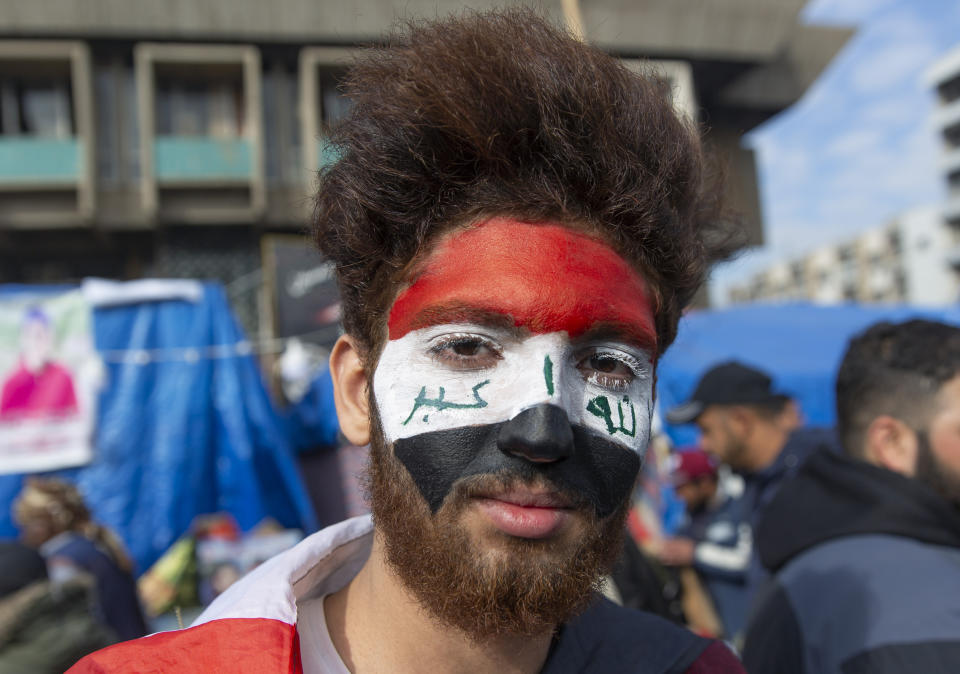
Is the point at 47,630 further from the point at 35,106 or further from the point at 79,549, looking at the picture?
the point at 35,106

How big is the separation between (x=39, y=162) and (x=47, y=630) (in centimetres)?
1172

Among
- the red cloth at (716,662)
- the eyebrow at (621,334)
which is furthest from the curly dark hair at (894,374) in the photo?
the eyebrow at (621,334)

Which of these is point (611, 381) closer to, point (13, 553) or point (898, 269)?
point (13, 553)

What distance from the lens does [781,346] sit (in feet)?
22.1

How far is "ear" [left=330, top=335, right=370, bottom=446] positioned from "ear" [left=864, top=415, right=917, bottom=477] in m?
1.51

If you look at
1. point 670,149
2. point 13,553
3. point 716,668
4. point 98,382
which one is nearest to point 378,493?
point 716,668

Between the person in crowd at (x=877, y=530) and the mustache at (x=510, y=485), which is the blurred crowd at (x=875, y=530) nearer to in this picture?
the person in crowd at (x=877, y=530)

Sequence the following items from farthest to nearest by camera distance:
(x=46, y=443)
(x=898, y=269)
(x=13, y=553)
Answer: (x=898, y=269) < (x=46, y=443) < (x=13, y=553)

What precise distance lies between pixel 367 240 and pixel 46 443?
180 inches

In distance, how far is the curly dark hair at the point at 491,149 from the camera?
52.6 inches

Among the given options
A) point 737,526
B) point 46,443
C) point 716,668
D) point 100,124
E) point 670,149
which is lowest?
point 737,526

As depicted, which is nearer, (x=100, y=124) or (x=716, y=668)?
(x=716, y=668)

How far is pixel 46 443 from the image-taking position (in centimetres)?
496

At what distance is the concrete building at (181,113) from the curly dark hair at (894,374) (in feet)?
32.7
